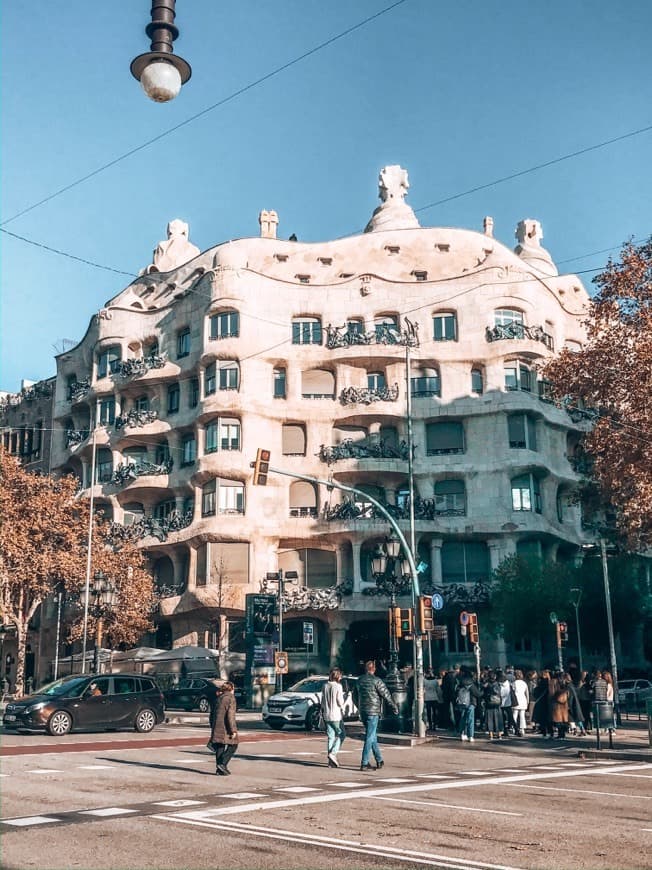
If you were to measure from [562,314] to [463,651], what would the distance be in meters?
20.3

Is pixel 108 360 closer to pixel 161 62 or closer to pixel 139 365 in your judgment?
pixel 139 365

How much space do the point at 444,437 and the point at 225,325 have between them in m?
13.1

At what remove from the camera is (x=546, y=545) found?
51.2 m

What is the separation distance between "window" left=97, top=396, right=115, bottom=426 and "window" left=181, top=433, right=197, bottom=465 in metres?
5.66

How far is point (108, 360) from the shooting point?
57.1 meters

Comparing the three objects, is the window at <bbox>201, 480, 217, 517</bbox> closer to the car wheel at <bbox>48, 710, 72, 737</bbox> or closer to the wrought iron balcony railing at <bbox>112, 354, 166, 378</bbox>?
the wrought iron balcony railing at <bbox>112, 354, 166, 378</bbox>

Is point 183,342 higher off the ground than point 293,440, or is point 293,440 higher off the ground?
point 183,342

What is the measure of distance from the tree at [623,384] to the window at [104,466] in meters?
30.3

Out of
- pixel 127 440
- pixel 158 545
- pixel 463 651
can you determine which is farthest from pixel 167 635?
pixel 463 651

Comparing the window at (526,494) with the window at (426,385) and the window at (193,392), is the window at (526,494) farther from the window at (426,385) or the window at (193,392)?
the window at (193,392)

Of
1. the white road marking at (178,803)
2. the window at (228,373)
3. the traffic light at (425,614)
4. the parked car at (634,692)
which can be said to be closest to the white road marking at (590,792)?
the white road marking at (178,803)

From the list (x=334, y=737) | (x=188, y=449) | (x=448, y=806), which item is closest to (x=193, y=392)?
(x=188, y=449)

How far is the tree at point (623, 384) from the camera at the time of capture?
2867 cm

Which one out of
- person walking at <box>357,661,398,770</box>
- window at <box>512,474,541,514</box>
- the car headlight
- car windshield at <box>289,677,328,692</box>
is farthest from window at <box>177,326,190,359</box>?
person walking at <box>357,661,398,770</box>
